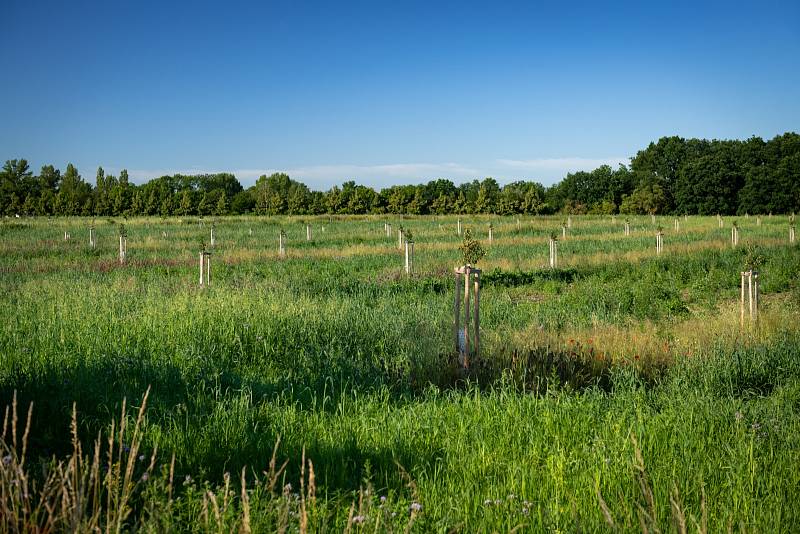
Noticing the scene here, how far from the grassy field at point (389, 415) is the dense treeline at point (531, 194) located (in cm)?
7104

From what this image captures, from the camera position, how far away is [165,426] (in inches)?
217

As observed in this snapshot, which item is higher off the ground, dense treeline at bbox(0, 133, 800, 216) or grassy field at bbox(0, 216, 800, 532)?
dense treeline at bbox(0, 133, 800, 216)

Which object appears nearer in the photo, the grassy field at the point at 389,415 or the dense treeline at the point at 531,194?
the grassy field at the point at 389,415

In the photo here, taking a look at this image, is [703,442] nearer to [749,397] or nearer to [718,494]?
[718,494]

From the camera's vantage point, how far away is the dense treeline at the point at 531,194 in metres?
77.2

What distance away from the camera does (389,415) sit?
5895mm

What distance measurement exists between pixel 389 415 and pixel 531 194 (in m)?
83.7

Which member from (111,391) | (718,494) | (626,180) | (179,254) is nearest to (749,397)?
(718,494)

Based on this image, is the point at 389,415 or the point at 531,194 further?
the point at 531,194

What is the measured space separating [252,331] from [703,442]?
6225 millimetres

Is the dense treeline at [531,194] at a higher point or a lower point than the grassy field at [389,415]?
higher

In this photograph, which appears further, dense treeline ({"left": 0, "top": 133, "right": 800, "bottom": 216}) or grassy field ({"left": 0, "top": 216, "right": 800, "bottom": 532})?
dense treeline ({"left": 0, "top": 133, "right": 800, "bottom": 216})

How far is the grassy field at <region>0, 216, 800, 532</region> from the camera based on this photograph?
368 centimetres

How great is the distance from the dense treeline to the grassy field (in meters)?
71.0
